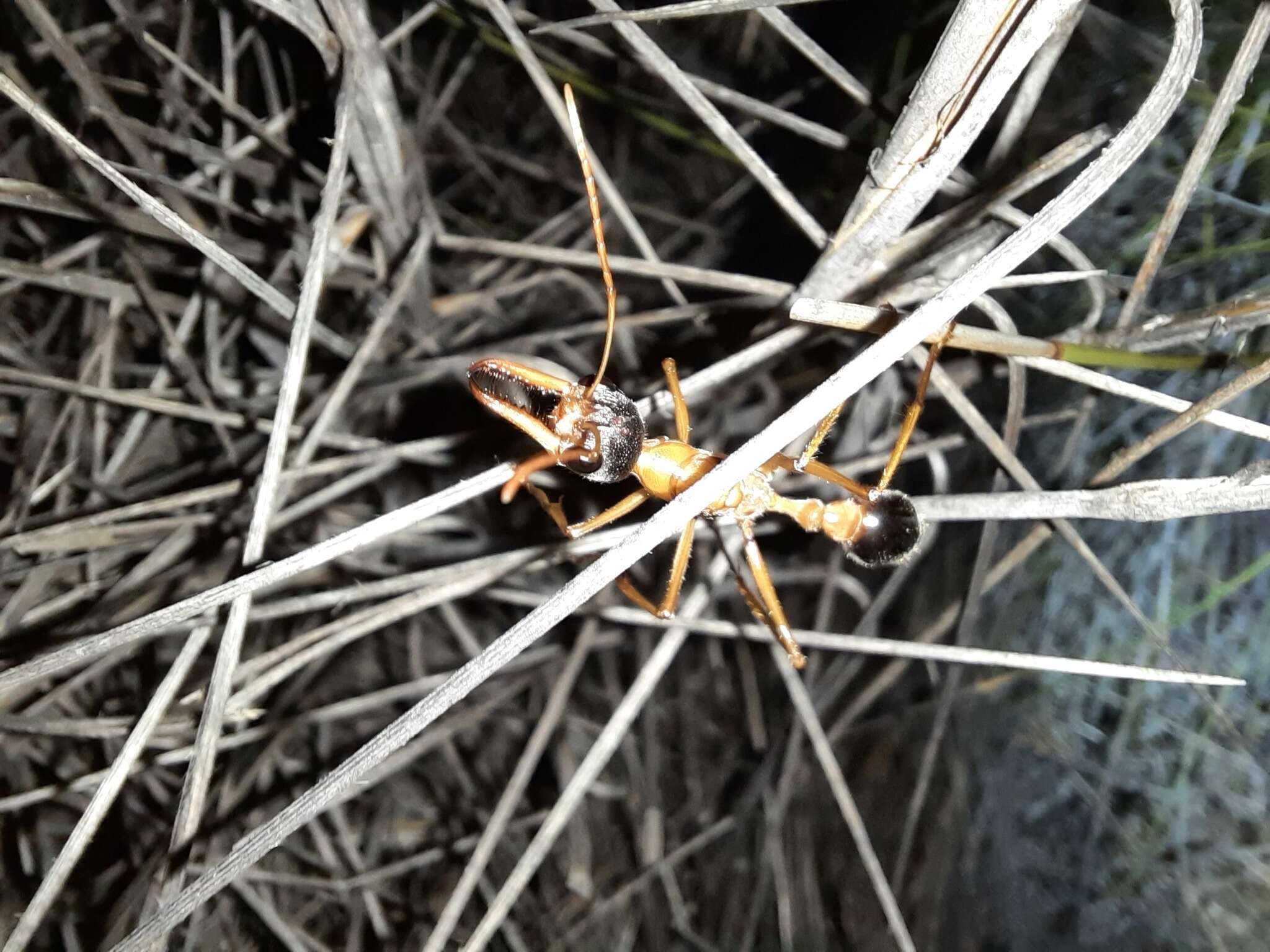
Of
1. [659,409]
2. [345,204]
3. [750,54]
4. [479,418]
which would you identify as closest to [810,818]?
[659,409]

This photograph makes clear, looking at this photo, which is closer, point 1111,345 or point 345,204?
point 1111,345

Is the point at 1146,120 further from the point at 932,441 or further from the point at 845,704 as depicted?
the point at 845,704

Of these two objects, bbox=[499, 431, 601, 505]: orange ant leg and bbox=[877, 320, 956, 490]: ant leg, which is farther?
bbox=[877, 320, 956, 490]: ant leg

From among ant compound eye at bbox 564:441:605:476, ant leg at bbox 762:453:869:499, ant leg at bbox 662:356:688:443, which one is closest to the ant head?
ant compound eye at bbox 564:441:605:476

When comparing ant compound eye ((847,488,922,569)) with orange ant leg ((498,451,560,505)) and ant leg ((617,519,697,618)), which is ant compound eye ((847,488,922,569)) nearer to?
ant leg ((617,519,697,618))

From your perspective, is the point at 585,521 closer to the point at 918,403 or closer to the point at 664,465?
the point at 664,465

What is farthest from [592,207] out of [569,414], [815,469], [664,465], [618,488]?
[618,488]

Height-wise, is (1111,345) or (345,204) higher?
(345,204)
